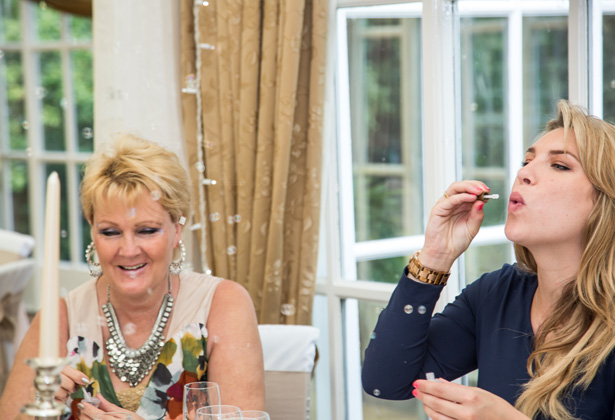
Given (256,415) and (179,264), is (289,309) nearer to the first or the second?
(179,264)

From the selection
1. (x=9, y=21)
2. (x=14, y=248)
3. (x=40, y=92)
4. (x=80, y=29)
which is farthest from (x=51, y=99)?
(x=14, y=248)

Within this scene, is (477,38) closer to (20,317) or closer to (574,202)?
(574,202)

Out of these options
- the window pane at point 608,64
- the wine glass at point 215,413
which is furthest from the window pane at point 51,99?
the wine glass at point 215,413

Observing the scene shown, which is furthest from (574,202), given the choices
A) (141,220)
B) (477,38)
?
(477,38)

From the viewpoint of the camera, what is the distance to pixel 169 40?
8.84ft

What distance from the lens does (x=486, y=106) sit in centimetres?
329

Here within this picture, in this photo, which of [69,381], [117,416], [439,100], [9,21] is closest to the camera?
[117,416]

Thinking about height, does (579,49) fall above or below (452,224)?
above

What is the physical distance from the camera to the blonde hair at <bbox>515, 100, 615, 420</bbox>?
1492mm

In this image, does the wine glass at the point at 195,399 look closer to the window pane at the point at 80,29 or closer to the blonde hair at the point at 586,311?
the blonde hair at the point at 586,311

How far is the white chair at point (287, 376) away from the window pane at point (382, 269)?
0.53 meters

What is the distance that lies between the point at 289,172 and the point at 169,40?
0.69m

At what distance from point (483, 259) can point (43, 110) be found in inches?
125

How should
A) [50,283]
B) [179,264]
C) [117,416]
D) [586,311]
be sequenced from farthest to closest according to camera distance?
[179,264], [586,311], [117,416], [50,283]
